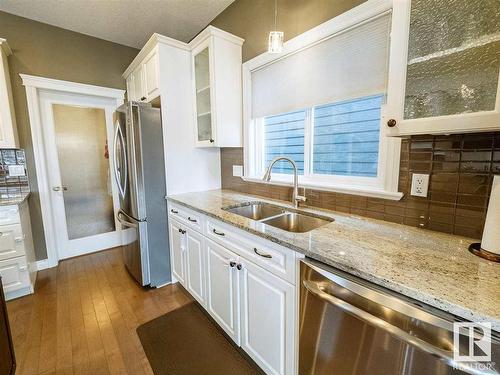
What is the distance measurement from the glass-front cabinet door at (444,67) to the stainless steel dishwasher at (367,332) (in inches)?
27.5

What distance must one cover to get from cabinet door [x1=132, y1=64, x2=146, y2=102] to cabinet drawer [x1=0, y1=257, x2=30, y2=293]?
1.96m

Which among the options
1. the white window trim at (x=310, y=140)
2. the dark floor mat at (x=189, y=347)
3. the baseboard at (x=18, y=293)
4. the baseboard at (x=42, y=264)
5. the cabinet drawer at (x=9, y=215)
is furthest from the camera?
the baseboard at (x=42, y=264)

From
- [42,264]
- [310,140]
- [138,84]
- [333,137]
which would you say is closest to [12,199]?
[42,264]

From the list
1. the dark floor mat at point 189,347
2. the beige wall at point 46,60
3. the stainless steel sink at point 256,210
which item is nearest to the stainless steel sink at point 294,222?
the stainless steel sink at point 256,210

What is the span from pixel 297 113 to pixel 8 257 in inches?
113

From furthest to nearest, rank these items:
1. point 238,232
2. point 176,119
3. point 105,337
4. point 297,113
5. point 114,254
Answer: point 114,254 → point 176,119 → point 297,113 → point 105,337 → point 238,232

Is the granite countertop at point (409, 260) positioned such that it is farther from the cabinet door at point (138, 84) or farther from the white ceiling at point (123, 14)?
the white ceiling at point (123, 14)

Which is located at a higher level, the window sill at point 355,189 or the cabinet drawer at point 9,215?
the window sill at point 355,189

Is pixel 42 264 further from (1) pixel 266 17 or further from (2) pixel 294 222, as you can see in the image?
(1) pixel 266 17

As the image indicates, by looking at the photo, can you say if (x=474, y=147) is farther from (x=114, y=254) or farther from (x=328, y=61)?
(x=114, y=254)

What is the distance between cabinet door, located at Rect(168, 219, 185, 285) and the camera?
83.0 inches

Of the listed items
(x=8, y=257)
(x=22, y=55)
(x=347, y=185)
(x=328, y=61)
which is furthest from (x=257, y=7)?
(x=8, y=257)

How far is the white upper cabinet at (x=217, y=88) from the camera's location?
210cm

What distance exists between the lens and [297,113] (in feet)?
6.54
